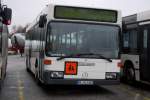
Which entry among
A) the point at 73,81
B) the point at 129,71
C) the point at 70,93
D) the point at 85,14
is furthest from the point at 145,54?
the point at 73,81

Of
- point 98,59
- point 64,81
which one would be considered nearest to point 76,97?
point 64,81

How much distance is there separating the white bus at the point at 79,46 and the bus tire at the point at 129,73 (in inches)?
108

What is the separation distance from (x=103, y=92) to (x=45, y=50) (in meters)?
2.76

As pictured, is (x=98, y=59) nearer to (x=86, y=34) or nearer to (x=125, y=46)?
(x=86, y=34)

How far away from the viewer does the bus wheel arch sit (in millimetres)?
14295

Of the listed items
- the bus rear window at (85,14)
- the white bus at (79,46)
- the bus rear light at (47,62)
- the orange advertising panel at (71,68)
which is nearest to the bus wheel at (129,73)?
the white bus at (79,46)

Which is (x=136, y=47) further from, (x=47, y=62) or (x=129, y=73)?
(x=47, y=62)

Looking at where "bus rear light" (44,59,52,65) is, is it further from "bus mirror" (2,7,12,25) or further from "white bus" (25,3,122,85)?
"bus mirror" (2,7,12,25)

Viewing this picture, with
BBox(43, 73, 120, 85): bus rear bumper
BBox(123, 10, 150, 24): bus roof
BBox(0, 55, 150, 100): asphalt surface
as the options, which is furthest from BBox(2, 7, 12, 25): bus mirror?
BBox(123, 10, 150, 24): bus roof

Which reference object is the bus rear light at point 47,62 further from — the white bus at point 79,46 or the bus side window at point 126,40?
the bus side window at point 126,40

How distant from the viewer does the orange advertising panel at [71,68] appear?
11.2 meters

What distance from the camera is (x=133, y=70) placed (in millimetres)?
14211

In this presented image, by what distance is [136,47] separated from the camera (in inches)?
548

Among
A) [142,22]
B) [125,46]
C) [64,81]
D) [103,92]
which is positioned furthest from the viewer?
[125,46]
